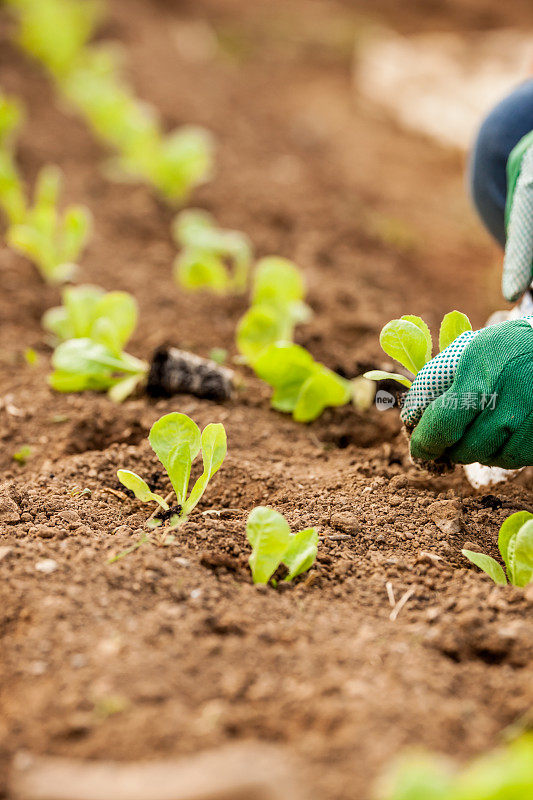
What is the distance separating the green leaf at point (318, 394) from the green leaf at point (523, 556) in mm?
655

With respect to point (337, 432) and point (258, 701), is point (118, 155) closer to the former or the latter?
point (337, 432)

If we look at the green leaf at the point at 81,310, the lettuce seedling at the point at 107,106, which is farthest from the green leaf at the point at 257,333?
the lettuce seedling at the point at 107,106

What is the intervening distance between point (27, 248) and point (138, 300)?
0.40m

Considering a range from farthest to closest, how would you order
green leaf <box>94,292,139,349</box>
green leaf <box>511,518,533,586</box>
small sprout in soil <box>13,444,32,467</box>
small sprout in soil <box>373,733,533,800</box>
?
green leaf <box>94,292,139,349</box> → small sprout in soil <box>13,444,32,467</box> → green leaf <box>511,518,533,586</box> → small sprout in soil <box>373,733,533,800</box>

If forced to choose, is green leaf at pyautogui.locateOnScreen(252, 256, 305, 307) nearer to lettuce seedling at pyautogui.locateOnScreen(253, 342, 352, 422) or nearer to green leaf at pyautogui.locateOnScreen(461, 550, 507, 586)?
lettuce seedling at pyautogui.locateOnScreen(253, 342, 352, 422)

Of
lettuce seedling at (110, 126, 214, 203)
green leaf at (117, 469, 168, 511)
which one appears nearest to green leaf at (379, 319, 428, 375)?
green leaf at (117, 469, 168, 511)

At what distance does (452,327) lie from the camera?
4.68 feet

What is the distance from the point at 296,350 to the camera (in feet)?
5.72

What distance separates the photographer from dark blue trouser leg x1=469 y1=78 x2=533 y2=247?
2096 millimetres

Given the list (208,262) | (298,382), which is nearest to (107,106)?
(208,262)

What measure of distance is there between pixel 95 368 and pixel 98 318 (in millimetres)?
217

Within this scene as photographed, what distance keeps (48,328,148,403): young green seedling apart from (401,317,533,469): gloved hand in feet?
2.65

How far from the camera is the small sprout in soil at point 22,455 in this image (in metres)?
1.65

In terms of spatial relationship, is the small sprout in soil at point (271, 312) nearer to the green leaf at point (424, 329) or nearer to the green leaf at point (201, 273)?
the green leaf at point (201, 273)
